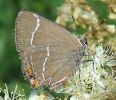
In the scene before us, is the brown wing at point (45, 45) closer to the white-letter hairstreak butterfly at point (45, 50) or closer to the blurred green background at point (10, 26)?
the white-letter hairstreak butterfly at point (45, 50)

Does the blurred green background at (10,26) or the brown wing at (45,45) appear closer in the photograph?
the brown wing at (45,45)

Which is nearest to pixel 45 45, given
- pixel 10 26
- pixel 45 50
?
pixel 45 50

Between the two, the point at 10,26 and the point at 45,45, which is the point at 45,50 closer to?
the point at 45,45

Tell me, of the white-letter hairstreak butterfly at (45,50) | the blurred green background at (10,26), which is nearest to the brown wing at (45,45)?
the white-letter hairstreak butterfly at (45,50)

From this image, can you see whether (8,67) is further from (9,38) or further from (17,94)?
(17,94)

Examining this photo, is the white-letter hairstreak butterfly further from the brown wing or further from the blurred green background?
the blurred green background
